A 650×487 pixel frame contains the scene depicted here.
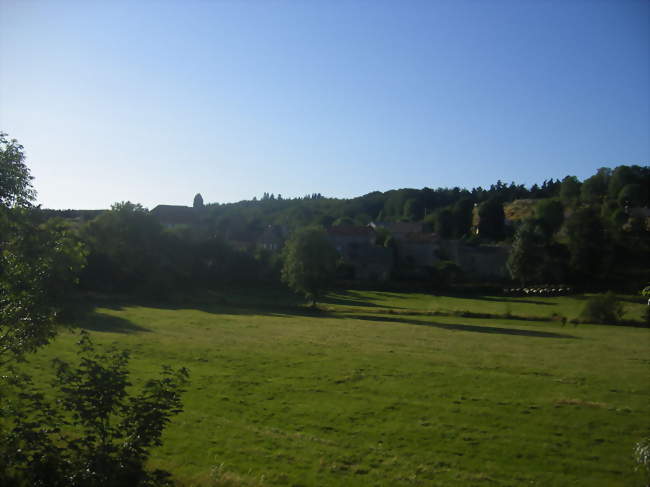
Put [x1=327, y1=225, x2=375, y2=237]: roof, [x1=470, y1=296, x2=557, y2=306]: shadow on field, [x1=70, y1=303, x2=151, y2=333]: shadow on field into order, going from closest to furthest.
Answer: [x1=70, y1=303, x2=151, y2=333]: shadow on field → [x1=470, y1=296, x2=557, y2=306]: shadow on field → [x1=327, y1=225, x2=375, y2=237]: roof

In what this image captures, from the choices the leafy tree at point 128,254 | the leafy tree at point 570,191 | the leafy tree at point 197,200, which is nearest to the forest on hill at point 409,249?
the leafy tree at point 128,254

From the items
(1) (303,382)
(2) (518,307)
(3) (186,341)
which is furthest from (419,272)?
(1) (303,382)

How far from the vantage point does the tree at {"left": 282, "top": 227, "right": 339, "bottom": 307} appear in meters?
56.6

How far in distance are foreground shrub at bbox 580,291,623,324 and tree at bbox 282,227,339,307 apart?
27396mm

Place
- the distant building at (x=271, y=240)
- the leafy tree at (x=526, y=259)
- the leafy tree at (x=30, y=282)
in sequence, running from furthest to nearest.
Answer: the distant building at (x=271, y=240), the leafy tree at (x=526, y=259), the leafy tree at (x=30, y=282)

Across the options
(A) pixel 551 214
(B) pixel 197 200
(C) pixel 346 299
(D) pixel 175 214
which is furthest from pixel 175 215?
(A) pixel 551 214

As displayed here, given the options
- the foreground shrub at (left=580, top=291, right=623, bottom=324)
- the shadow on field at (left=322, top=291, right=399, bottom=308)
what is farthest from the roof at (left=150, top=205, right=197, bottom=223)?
the foreground shrub at (left=580, top=291, right=623, bottom=324)

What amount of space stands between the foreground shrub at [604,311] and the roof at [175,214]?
94.8 meters

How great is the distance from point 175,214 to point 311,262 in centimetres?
7699

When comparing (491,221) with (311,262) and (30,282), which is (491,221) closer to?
(311,262)

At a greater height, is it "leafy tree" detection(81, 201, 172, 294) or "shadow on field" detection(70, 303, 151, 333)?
"leafy tree" detection(81, 201, 172, 294)

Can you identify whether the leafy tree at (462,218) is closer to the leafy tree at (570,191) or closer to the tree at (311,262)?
the leafy tree at (570,191)

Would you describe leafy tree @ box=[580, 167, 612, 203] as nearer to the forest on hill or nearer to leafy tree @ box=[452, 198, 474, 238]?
the forest on hill

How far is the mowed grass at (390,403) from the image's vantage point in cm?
1327
